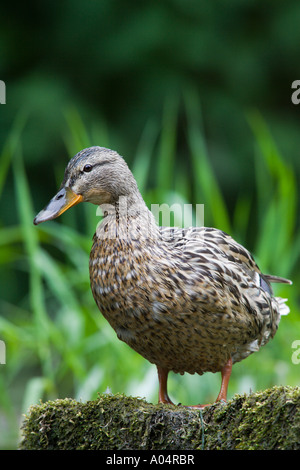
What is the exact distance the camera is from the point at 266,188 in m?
5.50

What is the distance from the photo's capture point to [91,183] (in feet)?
9.66

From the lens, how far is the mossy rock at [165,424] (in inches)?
90.6

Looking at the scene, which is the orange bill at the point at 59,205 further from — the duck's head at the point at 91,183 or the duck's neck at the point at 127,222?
the duck's neck at the point at 127,222

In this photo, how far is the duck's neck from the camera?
2932 mm

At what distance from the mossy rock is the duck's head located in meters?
0.77

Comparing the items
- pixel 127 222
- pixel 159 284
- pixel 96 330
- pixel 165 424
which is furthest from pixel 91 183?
pixel 96 330

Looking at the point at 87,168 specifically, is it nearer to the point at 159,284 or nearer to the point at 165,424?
the point at 159,284

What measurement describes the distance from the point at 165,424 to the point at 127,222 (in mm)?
849

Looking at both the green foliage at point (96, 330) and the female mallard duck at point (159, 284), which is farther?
the green foliage at point (96, 330)

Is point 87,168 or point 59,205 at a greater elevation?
point 87,168

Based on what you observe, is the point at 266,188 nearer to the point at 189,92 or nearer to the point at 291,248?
the point at 291,248

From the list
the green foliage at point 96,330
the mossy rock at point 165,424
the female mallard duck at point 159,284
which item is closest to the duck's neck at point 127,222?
the female mallard duck at point 159,284

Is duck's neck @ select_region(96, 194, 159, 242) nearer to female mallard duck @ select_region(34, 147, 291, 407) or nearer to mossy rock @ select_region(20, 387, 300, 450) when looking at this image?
female mallard duck @ select_region(34, 147, 291, 407)

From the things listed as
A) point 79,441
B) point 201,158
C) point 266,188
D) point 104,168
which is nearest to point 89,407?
A: point 79,441
